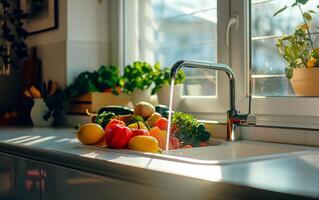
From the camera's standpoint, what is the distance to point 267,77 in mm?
1931

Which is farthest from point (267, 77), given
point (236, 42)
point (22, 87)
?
point (22, 87)

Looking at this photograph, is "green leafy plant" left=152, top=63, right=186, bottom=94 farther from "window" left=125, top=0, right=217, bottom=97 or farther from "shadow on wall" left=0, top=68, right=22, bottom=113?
"shadow on wall" left=0, top=68, right=22, bottom=113

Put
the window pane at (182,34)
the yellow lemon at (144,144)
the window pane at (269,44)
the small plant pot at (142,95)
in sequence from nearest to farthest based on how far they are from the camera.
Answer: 1. the yellow lemon at (144,144)
2. the window pane at (269,44)
3. the window pane at (182,34)
4. the small plant pot at (142,95)

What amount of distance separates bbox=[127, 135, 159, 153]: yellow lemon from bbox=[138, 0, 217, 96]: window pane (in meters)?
0.74

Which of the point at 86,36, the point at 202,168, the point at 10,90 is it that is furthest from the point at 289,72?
the point at 10,90

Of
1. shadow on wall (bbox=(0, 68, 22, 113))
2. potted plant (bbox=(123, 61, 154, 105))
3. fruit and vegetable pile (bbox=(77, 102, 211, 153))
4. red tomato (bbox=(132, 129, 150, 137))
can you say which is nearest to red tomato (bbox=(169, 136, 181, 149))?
fruit and vegetable pile (bbox=(77, 102, 211, 153))

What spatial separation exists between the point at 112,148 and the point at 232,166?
540 millimetres

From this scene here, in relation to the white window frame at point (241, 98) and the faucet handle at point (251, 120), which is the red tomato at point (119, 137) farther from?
the white window frame at point (241, 98)

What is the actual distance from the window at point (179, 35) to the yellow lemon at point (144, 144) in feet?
2.42

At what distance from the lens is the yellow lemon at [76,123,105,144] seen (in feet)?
5.36

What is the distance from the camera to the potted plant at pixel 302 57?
1702mm

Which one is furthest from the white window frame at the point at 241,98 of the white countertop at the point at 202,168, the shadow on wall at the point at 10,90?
the shadow on wall at the point at 10,90

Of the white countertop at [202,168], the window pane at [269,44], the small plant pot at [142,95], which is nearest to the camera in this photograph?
the white countertop at [202,168]

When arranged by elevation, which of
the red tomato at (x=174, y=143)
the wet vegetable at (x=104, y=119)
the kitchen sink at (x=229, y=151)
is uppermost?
the wet vegetable at (x=104, y=119)
